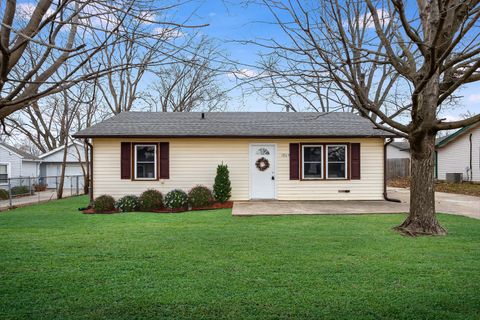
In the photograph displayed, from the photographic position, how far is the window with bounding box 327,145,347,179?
1234cm

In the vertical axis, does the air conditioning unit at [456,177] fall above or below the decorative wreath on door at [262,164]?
below

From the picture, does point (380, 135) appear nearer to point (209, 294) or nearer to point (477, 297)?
point (477, 297)

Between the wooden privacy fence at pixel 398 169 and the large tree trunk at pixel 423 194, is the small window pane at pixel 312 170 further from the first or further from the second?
the wooden privacy fence at pixel 398 169

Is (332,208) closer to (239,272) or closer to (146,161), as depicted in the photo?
(239,272)

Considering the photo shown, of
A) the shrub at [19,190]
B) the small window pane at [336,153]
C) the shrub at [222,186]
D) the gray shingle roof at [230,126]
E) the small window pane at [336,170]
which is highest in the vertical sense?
the gray shingle roof at [230,126]

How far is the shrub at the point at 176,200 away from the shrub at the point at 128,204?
102 centimetres

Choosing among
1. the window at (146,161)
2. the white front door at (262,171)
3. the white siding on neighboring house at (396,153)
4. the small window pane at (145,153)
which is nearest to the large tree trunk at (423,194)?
the white front door at (262,171)

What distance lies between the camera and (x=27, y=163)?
948 inches

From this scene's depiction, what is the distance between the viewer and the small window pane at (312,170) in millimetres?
12344

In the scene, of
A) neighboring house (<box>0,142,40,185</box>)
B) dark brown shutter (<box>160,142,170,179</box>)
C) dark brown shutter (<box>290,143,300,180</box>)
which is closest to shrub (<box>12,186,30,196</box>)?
neighboring house (<box>0,142,40,185</box>)

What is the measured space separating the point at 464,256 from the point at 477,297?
1815 millimetres

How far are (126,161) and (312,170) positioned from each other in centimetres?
692

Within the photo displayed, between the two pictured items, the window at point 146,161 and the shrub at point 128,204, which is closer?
the shrub at point 128,204

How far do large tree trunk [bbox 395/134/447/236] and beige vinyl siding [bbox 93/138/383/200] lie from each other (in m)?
5.39
